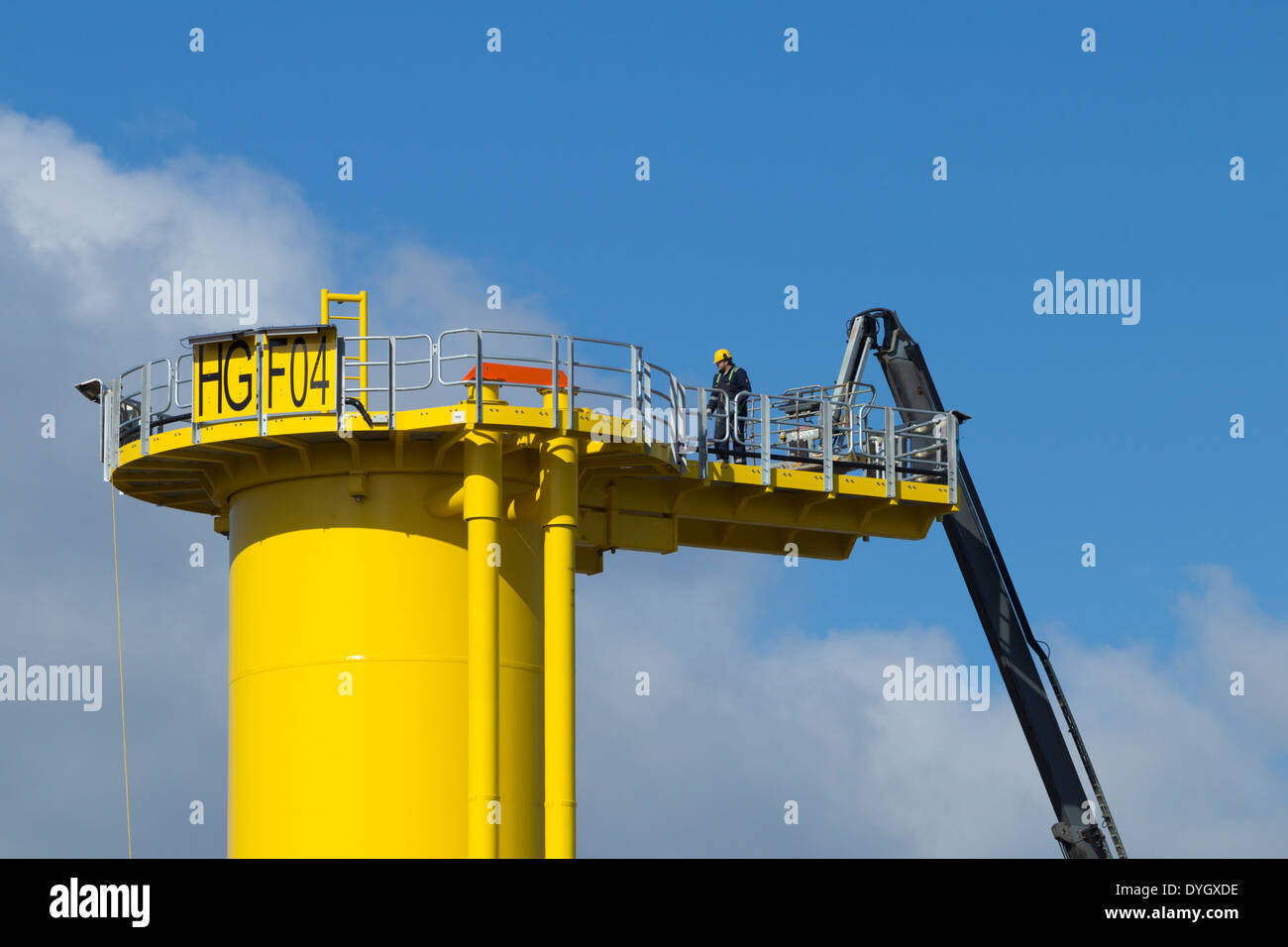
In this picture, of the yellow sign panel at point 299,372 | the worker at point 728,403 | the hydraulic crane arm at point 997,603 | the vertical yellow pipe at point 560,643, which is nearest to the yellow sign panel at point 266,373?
the yellow sign panel at point 299,372

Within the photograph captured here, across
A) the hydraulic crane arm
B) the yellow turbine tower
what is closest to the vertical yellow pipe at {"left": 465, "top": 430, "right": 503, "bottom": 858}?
the yellow turbine tower

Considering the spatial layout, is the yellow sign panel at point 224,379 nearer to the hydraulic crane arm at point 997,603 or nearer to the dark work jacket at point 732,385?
the dark work jacket at point 732,385

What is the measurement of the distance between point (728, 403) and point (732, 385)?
76 centimetres

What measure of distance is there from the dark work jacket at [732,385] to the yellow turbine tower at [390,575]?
210cm

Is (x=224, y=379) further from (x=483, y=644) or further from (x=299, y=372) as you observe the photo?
(x=483, y=644)

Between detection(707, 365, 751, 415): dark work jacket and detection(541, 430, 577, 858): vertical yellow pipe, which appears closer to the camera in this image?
detection(541, 430, 577, 858): vertical yellow pipe

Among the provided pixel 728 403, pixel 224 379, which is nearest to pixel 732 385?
pixel 728 403

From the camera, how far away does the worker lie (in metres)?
36.6

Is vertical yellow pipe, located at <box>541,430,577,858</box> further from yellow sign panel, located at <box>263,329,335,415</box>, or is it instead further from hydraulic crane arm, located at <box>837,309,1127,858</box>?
hydraulic crane arm, located at <box>837,309,1127,858</box>

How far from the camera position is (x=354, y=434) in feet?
107

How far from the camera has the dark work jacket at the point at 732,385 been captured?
3703 centimetres
